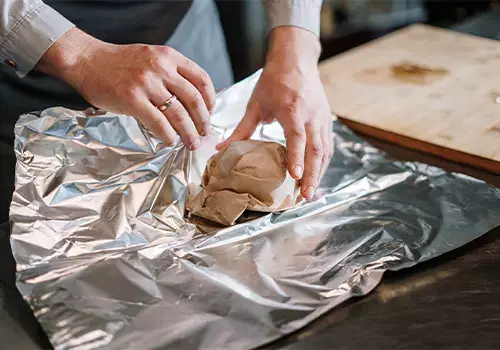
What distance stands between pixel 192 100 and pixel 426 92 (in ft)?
2.06

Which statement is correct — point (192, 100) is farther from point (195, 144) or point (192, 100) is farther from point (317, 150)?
point (317, 150)

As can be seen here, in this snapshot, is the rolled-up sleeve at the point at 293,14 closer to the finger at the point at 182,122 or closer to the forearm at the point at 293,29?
the forearm at the point at 293,29

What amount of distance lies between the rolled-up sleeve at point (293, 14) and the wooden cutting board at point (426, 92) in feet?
0.74

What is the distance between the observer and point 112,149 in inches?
36.9

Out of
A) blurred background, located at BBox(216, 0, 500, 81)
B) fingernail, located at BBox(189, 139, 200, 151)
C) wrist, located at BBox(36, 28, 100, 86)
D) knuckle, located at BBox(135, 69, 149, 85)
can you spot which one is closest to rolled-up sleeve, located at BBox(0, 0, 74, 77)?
wrist, located at BBox(36, 28, 100, 86)

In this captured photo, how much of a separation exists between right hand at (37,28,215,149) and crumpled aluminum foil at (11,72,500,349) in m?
0.08

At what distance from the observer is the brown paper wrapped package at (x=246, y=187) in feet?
3.03

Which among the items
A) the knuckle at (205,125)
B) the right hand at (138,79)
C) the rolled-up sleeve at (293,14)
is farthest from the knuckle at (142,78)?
the rolled-up sleeve at (293,14)

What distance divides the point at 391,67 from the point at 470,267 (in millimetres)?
706

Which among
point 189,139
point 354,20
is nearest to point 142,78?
point 189,139

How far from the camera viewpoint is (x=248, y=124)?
3.41 ft

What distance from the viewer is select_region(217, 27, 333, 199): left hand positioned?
0.94 meters

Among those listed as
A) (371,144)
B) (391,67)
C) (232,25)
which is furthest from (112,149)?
(232,25)

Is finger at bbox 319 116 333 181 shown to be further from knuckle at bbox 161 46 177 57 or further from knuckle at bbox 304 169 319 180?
knuckle at bbox 161 46 177 57
